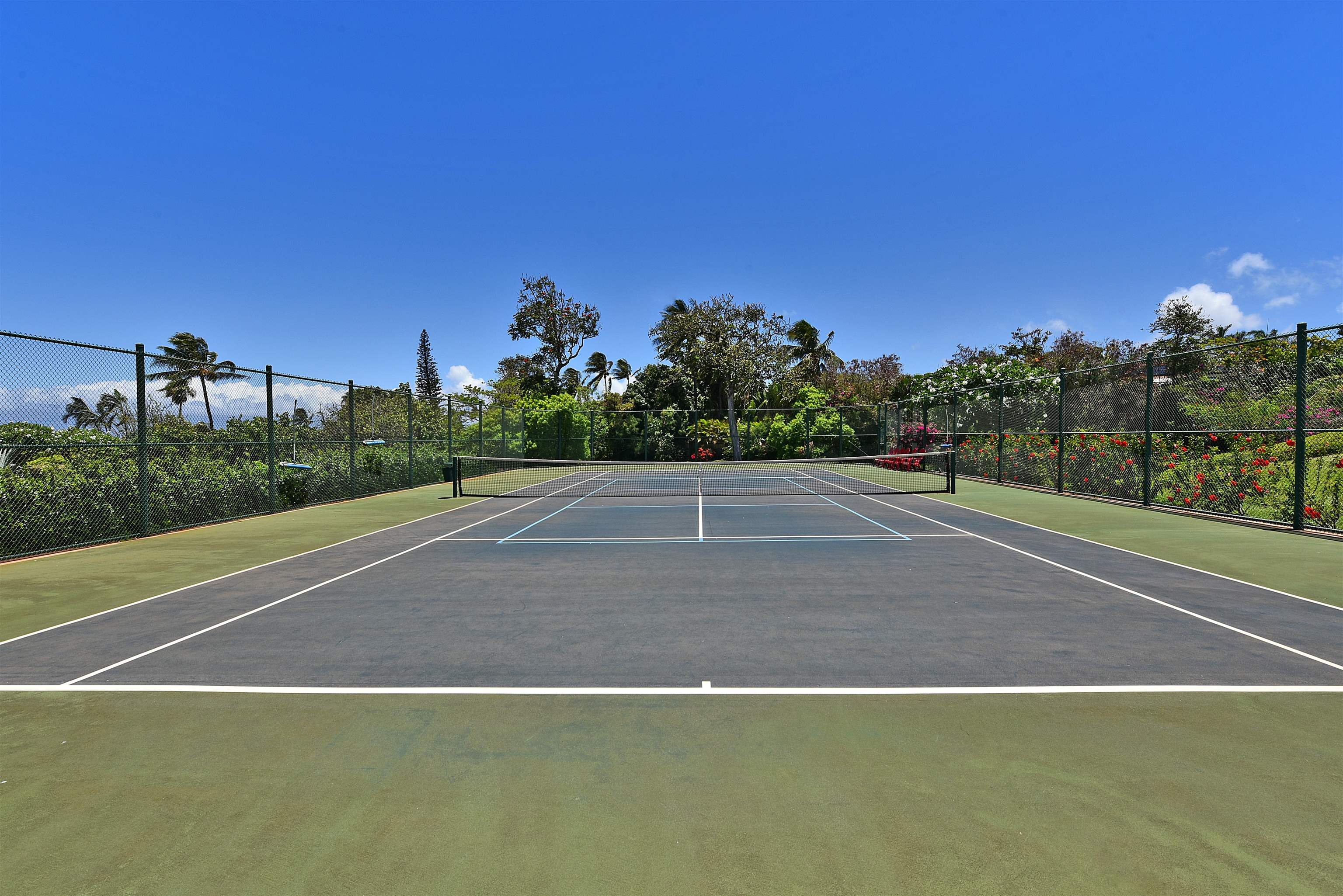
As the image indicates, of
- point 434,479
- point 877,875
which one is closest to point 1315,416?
point 877,875

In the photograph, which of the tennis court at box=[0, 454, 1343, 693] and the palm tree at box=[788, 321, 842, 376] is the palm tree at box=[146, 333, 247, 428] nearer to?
the tennis court at box=[0, 454, 1343, 693]

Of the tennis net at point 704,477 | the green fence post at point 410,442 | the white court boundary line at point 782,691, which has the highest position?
the green fence post at point 410,442

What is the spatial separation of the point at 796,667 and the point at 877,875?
2.26 meters

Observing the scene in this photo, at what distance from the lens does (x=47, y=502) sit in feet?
32.7

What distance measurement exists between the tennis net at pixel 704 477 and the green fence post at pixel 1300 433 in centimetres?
619

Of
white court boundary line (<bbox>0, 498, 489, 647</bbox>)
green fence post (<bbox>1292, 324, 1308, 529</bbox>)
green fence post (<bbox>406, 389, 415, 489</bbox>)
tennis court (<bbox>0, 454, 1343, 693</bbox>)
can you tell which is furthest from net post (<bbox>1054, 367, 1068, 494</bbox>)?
green fence post (<bbox>406, 389, 415, 489</bbox>)

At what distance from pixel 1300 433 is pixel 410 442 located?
20.2 metres

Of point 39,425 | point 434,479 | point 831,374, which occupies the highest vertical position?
point 831,374

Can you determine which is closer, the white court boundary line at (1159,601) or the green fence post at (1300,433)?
the white court boundary line at (1159,601)

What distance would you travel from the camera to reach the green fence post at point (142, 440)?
1116 cm

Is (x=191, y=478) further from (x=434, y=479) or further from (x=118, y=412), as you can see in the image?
(x=434, y=479)

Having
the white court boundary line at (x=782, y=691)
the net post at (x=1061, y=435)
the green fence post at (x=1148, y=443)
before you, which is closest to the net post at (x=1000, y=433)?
the net post at (x=1061, y=435)

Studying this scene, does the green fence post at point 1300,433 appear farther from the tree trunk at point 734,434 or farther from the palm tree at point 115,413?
the tree trunk at point 734,434

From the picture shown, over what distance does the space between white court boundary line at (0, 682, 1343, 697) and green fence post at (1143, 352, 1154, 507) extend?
36.2ft
